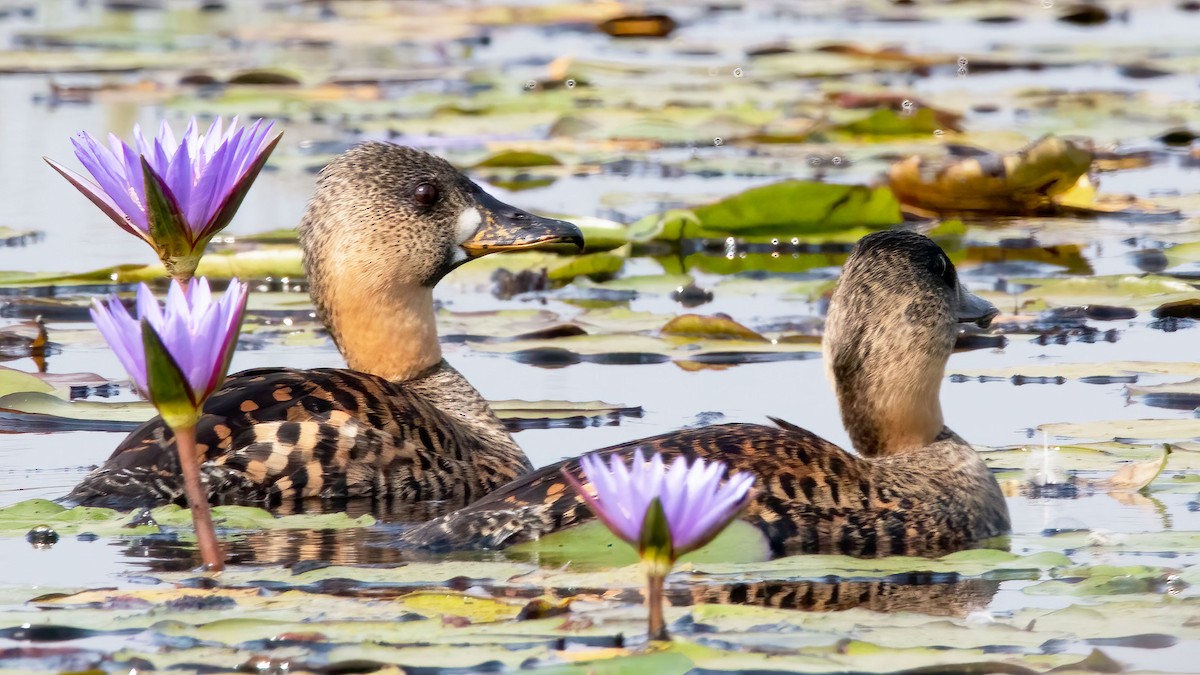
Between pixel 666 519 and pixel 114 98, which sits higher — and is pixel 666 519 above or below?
below

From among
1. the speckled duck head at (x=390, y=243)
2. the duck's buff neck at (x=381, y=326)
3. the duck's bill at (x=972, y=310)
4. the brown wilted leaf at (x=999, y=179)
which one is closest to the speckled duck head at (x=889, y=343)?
the duck's bill at (x=972, y=310)

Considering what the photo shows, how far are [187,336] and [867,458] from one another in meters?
3.00

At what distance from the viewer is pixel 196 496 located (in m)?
4.62

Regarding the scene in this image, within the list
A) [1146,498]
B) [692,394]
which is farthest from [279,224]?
[1146,498]

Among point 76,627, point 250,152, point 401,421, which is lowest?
point 76,627

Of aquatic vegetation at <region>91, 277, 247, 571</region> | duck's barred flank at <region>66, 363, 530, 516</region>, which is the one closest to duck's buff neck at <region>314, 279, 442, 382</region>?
duck's barred flank at <region>66, 363, 530, 516</region>

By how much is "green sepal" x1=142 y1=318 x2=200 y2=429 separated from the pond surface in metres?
0.52

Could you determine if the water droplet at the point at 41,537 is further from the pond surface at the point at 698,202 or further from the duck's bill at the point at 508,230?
the duck's bill at the point at 508,230

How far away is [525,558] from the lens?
227 inches

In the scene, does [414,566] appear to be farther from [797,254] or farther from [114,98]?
[114,98]

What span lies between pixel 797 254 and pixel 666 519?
728 centimetres

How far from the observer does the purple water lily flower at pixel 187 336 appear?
4.34 meters

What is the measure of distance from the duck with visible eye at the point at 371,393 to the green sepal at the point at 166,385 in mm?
2140

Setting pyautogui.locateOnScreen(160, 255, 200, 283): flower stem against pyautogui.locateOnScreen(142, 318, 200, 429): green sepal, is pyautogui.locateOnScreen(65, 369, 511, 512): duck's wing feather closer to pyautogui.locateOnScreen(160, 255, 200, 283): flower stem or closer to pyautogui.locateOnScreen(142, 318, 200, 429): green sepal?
pyautogui.locateOnScreen(160, 255, 200, 283): flower stem
